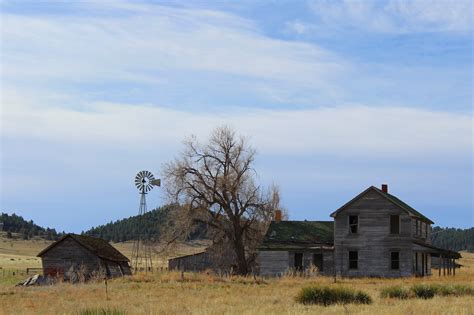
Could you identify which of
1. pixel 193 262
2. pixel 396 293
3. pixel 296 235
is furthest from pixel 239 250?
pixel 396 293

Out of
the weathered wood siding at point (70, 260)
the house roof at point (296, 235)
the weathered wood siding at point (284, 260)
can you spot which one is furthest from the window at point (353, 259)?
the weathered wood siding at point (70, 260)

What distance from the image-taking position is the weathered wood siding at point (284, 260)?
5238cm

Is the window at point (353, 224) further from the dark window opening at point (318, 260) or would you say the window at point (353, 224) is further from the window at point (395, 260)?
the dark window opening at point (318, 260)

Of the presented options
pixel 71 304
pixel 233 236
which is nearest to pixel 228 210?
pixel 233 236

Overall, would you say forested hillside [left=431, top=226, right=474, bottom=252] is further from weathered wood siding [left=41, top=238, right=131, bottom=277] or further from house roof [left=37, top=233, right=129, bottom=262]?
weathered wood siding [left=41, top=238, right=131, bottom=277]

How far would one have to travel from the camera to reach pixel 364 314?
2033cm

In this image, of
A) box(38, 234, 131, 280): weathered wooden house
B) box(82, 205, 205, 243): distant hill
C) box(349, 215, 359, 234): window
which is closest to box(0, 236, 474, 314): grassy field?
box(349, 215, 359, 234): window

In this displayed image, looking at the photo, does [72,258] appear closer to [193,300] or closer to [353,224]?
[353,224]

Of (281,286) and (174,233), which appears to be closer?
(281,286)

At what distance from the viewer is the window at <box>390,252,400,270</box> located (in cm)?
5078

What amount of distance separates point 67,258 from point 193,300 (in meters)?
27.1

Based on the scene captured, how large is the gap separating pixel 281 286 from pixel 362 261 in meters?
13.9

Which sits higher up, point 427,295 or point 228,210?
point 228,210

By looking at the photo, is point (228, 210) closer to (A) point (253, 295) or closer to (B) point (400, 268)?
(B) point (400, 268)
